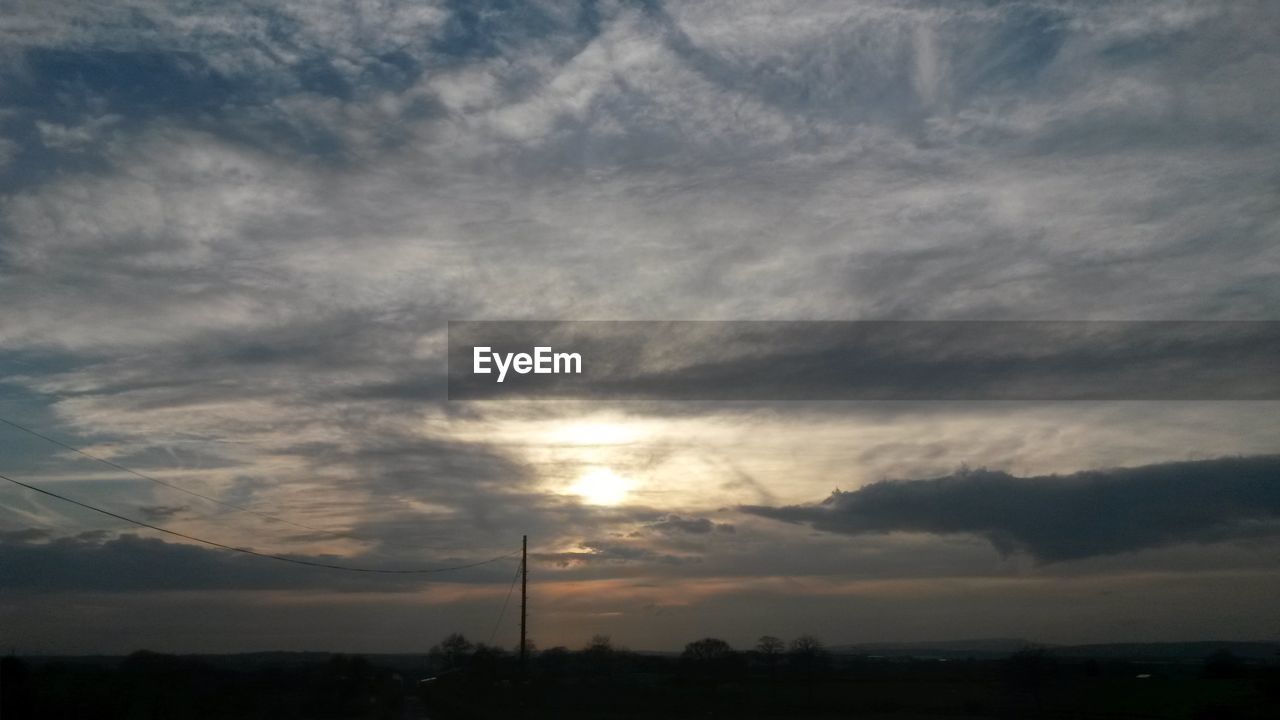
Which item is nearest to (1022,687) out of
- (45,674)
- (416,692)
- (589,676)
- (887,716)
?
(887,716)

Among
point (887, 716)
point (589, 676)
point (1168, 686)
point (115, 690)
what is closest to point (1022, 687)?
point (1168, 686)

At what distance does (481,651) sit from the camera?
68.6 meters

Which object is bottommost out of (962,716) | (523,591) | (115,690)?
(962,716)

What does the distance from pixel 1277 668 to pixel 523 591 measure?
123ft

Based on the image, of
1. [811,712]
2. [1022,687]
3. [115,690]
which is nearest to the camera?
[115,690]

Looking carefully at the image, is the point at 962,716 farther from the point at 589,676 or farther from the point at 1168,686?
the point at 589,676

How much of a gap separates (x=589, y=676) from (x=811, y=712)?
17098mm

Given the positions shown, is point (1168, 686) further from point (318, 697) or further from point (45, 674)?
point (45, 674)

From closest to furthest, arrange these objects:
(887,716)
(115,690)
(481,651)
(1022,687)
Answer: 1. (115,690)
2. (887,716)
3. (1022,687)
4. (481,651)

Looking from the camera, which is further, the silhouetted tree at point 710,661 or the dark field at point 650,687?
the silhouetted tree at point 710,661

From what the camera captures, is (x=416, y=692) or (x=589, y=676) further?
(x=416, y=692)

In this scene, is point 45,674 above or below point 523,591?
below

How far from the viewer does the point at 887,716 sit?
4941 centimetres

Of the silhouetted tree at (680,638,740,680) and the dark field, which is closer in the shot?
the dark field
